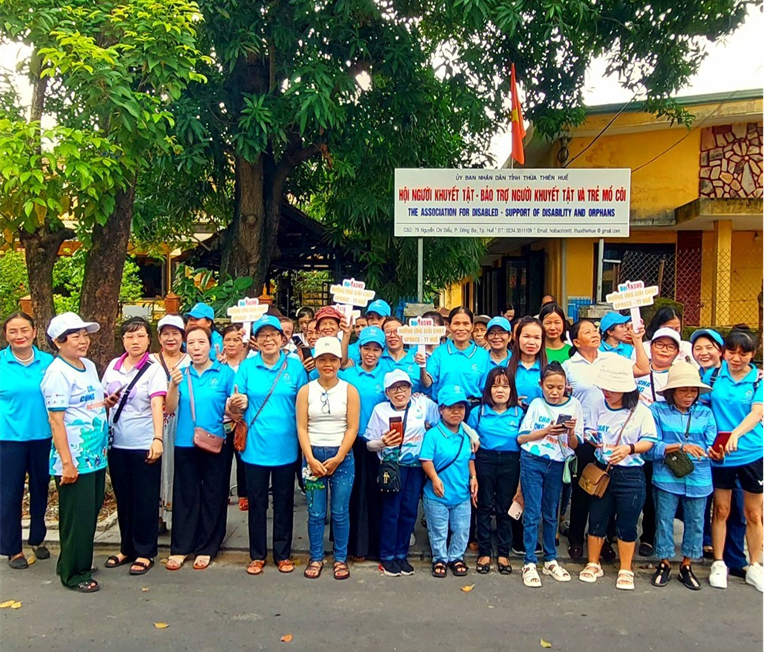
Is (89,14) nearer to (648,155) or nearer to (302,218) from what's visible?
(302,218)

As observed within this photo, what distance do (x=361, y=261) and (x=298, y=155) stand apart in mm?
2121

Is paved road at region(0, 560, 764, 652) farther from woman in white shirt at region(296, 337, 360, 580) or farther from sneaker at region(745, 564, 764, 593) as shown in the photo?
woman in white shirt at region(296, 337, 360, 580)

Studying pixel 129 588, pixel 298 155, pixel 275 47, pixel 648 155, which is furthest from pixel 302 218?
pixel 129 588

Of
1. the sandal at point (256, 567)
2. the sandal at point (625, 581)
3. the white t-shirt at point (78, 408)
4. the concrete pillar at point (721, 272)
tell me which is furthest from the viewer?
the concrete pillar at point (721, 272)

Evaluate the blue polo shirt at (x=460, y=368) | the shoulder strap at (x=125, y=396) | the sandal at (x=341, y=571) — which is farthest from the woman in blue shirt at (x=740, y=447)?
the shoulder strap at (x=125, y=396)

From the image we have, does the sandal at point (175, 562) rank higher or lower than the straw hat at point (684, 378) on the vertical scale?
lower

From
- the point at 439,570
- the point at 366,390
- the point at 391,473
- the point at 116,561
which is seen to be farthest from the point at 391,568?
the point at 116,561

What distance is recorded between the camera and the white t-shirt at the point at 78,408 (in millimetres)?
3963

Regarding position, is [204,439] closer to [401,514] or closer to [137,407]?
[137,407]

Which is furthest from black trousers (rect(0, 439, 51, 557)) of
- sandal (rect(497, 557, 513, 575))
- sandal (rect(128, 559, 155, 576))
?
sandal (rect(497, 557, 513, 575))

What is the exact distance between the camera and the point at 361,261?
36.1ft

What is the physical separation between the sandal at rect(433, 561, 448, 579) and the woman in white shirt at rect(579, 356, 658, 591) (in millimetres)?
955

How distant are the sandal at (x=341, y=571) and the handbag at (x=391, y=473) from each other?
611 mm

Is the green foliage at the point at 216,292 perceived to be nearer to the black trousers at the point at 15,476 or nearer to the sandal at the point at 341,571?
the black trousers at the point at 15,476
